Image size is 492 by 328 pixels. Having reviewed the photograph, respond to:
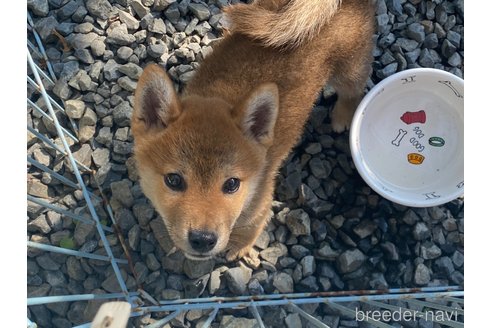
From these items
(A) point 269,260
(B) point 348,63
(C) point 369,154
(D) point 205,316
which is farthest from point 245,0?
(D) point 205,316

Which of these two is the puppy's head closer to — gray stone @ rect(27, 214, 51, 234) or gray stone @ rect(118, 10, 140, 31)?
gray stone @ rect(27, 214, 51, 234)

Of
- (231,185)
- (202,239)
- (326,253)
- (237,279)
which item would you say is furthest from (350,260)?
(202,239)

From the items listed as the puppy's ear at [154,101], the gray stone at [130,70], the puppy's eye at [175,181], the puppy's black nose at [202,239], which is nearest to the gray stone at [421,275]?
the puppy's black nose at [202,239]

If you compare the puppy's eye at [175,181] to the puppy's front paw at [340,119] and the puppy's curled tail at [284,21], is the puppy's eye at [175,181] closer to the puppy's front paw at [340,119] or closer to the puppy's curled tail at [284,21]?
the puppy's curled tail at [284,21]

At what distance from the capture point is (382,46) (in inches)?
111

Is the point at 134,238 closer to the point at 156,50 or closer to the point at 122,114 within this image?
the point at 122,114

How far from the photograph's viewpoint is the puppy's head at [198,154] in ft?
5.30

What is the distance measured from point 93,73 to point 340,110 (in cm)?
157

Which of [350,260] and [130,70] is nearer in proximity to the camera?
[350,260]

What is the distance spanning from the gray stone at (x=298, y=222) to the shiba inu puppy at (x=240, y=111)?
0.24m

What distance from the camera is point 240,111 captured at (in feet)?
5.86

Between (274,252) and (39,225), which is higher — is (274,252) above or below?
below

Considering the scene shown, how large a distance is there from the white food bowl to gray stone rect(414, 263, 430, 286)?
436 mm

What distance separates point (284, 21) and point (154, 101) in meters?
0.76
